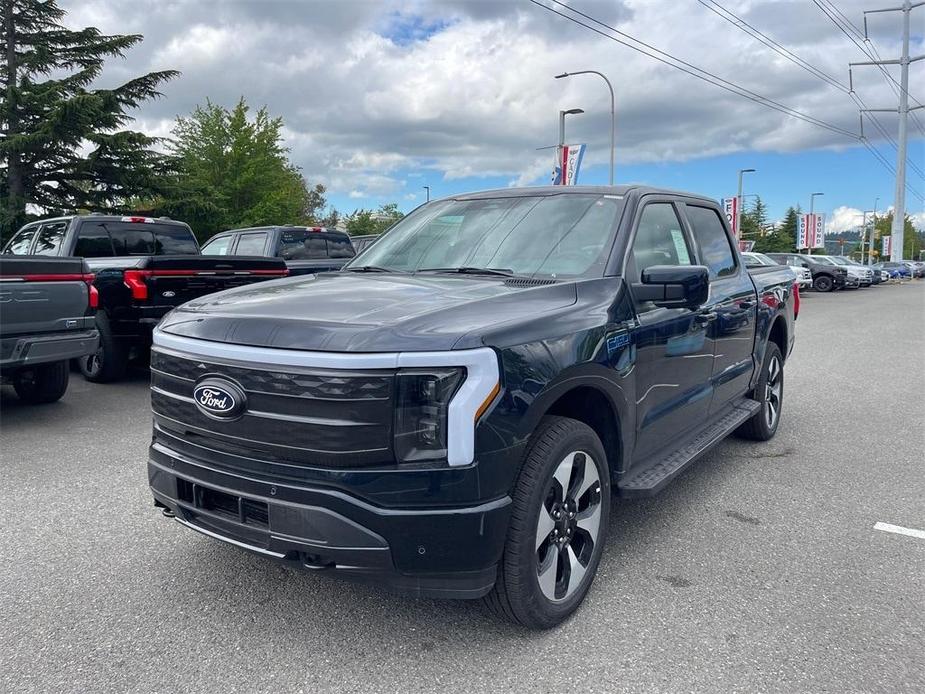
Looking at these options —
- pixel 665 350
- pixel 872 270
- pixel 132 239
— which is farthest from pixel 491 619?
pixel 872 270

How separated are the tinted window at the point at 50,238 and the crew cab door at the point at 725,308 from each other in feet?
26.2

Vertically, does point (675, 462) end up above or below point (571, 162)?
below

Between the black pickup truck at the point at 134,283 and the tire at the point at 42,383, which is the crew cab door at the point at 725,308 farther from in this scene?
the tire at the point at 42,383

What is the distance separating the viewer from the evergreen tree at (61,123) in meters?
23.4

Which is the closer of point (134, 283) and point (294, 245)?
point (134, 283)

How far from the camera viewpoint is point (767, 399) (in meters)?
5.67

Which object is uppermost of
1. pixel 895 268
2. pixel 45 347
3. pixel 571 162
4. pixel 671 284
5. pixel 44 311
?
pixel 571 162

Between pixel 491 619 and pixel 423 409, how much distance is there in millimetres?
1093

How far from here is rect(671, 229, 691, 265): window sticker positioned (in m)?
4.20

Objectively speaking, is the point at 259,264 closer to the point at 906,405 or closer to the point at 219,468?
the point at 219,468

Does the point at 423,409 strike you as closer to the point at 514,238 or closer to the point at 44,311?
the point at 514,238

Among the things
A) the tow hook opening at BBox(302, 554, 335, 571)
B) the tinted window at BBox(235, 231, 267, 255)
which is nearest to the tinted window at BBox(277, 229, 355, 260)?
the tinted window at BBox(235, 231, 267, 255)

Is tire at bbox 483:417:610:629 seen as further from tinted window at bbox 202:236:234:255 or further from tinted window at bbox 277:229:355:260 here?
tinted window at bbox 202:236:234:255

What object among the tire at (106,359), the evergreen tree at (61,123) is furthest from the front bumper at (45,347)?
the evergreen tree at (61,123)
